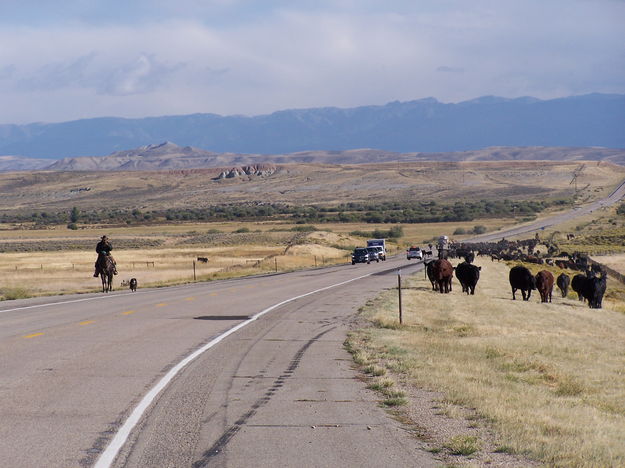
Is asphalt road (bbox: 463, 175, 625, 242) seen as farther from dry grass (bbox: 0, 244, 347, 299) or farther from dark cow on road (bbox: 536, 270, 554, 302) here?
dark cow on road (bbox: 536, 270, 554, 302)

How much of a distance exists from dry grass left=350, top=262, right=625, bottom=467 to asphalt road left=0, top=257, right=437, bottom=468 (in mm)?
1088

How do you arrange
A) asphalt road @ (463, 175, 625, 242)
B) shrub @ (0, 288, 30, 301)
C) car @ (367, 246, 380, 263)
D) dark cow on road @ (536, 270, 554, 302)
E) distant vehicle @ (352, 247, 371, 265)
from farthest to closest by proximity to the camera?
asphalt road @ (463, 175, 625, 242), car @ (367, 246, 380, 263), distant vehicle @ (352, 247, 371, 265), dark cow on road @ (536, 270, 554, 302), shrub @ (0, 288, 30, 301)

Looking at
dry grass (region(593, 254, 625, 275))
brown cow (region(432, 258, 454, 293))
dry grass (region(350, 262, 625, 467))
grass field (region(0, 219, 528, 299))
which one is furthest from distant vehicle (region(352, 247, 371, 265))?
dry grass (region(350, 262, 625, 467))

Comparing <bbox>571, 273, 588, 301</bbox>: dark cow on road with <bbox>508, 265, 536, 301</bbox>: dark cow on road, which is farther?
<bbox>571, 273, 588, 301</bbox>: dark cow on road

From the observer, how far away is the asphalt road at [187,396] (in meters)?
8.54

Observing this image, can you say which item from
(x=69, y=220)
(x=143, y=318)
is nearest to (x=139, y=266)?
(x=143, y=318)

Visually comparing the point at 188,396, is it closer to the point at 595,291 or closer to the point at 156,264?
the point at 595,291

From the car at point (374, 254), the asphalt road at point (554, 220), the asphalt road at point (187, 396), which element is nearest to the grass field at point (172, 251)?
the car at point (374, 254)

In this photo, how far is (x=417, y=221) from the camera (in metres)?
135

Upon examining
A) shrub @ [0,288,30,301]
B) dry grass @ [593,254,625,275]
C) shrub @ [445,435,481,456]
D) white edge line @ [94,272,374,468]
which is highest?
white edge line @ [94,272,374,468]

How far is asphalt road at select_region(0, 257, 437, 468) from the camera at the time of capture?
8539mm

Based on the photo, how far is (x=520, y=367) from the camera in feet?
48.4

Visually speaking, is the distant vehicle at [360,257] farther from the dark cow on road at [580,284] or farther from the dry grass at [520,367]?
the dry grass at [520,367]

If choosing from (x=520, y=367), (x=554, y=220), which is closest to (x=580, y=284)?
(x=520, y=367)
